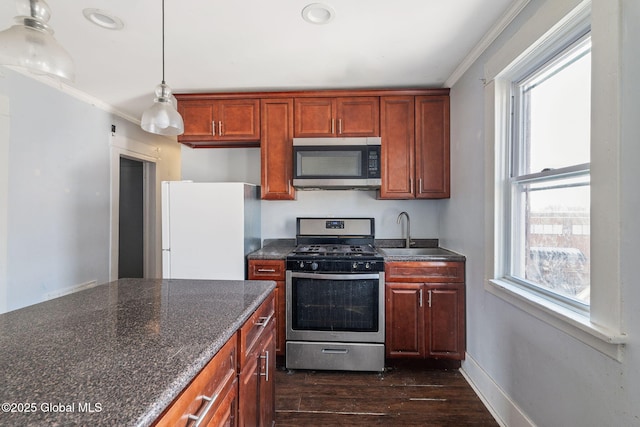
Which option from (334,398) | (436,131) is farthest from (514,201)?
(334,398)

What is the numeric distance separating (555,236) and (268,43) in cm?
206

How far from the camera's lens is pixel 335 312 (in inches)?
95.0

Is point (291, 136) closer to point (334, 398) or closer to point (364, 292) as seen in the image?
point (364, 292)

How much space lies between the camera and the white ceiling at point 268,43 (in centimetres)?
168

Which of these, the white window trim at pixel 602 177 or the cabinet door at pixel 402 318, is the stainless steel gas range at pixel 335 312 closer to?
the cabinet door at pixel 402 318

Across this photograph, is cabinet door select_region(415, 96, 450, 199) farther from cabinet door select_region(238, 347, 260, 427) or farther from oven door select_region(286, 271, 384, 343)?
cabinet door select_region(238, 347, 260, 427)

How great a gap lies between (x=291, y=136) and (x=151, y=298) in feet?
6.21

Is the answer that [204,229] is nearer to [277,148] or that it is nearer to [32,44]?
[277,148]

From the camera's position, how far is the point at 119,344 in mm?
861

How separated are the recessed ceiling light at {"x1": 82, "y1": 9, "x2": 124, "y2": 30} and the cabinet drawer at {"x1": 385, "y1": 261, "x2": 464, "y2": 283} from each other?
2.44 m

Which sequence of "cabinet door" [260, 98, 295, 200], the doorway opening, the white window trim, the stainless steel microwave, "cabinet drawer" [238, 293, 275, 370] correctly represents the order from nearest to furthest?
1. the white window trim
2. "cabinet drawer" [238, 293, 275, 370]
3. the stainless steel microwave
4. "cabinet door" [260, 98, 295, 200]
5. the doorway opening

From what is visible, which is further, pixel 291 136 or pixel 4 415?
pixel 291 136

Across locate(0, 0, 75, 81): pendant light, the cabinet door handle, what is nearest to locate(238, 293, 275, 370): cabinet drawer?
the cabinet door handle

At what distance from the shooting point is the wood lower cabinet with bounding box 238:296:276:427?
1.16 metres
